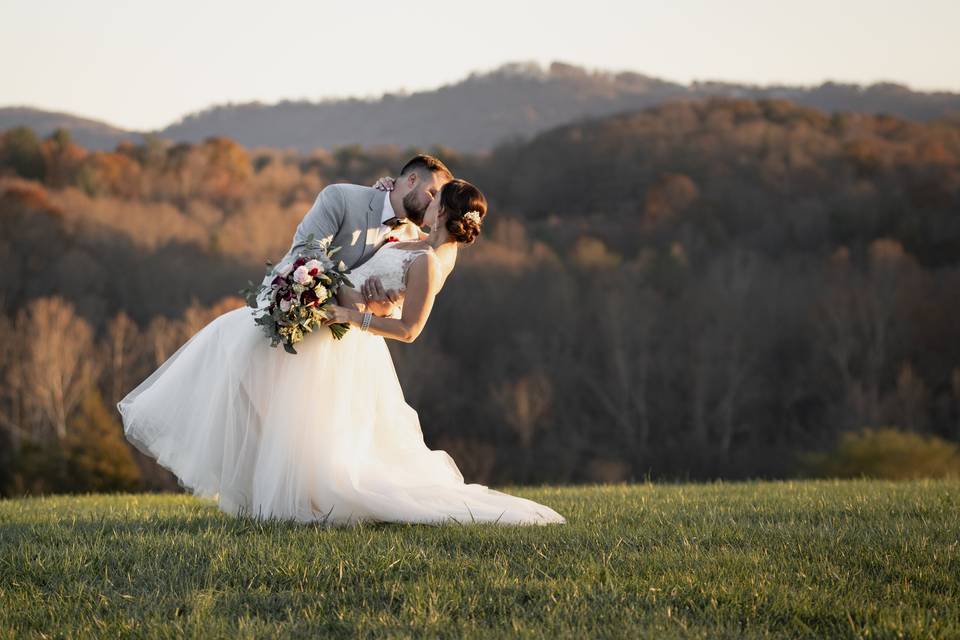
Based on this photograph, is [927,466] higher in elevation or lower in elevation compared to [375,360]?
lower

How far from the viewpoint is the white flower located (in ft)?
23.8

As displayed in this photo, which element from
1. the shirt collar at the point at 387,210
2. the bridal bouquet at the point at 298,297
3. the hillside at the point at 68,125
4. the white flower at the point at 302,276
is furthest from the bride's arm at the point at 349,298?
the hillside at the point at 68,125

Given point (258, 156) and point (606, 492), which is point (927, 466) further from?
point (258, 156)

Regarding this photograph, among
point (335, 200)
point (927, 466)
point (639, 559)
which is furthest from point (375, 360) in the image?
point (927, 466)

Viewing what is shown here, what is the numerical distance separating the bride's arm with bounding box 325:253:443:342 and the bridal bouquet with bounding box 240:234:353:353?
16 cm

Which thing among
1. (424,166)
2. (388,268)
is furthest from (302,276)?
(424,166)

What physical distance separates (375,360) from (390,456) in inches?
28.0

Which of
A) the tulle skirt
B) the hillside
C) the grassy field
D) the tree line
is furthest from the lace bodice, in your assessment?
the hillside

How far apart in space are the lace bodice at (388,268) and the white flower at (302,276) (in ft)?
1.52


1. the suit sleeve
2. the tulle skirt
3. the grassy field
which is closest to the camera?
the grassy field

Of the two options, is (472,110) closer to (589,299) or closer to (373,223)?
(589,299)

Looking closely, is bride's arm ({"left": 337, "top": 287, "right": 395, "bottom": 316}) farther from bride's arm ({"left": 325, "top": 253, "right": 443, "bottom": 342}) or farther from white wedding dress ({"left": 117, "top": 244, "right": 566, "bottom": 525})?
A: bride's arm ({"left": 325, "top": 253, "right": 443, "bottom": 342})

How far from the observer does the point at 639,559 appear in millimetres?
5902

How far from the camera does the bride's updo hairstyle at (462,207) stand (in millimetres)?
7598
